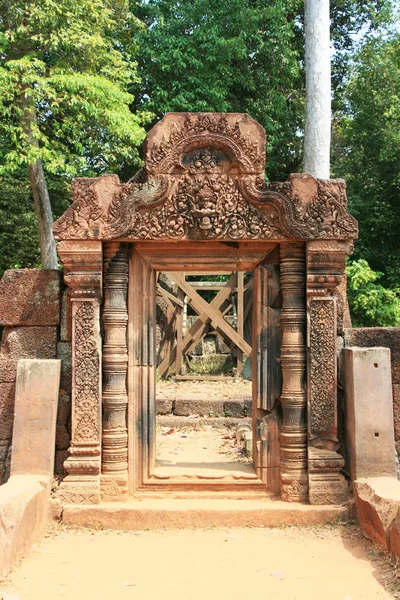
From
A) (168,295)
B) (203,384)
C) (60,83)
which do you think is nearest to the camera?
(60,83)

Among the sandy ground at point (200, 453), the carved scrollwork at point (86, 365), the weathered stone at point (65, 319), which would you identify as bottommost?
the sandy ground at point (200, 453)

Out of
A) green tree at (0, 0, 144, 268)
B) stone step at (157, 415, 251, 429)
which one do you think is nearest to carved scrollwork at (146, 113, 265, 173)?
stone step at (157, 415, 251, 429)

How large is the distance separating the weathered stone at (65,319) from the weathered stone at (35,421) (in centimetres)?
42

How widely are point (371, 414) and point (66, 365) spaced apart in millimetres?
2560

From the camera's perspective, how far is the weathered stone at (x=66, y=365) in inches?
209

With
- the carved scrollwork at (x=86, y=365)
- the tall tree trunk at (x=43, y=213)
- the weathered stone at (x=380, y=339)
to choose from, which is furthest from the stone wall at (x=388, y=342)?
the tall tree trunk at (x=43, y=213)

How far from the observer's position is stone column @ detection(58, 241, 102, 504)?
4996mm

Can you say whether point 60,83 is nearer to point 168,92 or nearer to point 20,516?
point 168,92

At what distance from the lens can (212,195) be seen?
16.7ft

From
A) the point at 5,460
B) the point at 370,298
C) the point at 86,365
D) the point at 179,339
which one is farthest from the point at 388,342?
the point at 370,298

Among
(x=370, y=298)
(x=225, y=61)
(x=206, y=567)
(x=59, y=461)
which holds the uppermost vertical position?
(x=225, y=61)

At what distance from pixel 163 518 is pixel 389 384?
209cm

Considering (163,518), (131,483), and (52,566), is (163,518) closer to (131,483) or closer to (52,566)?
(131,483)

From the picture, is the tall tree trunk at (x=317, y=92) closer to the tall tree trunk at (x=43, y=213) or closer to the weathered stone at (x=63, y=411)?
the tall tree trunk at (x=43, y=213)
